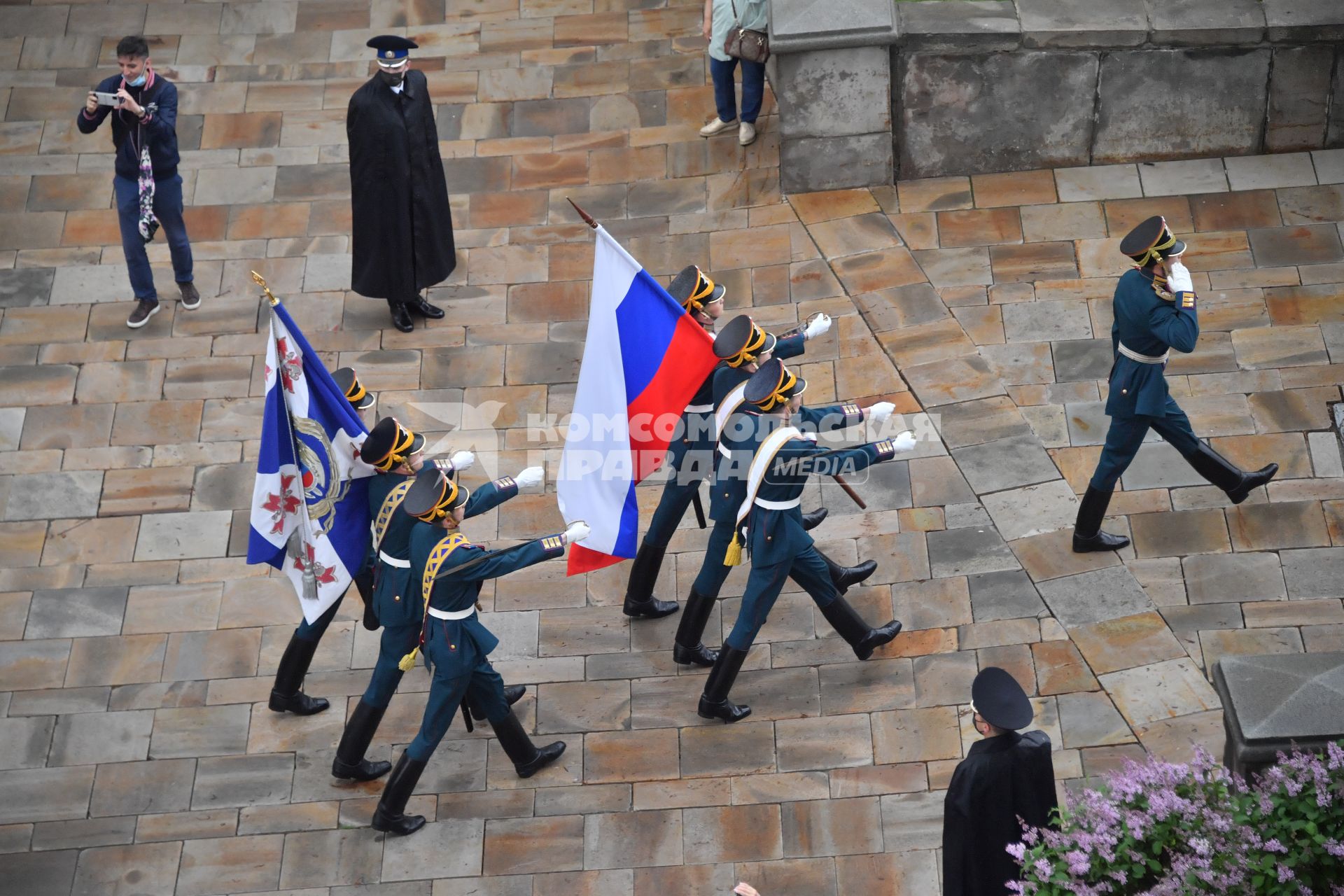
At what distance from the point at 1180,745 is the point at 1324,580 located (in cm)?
148

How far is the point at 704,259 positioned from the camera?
11.0 metres

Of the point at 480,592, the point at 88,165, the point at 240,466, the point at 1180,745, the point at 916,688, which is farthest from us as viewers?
the point at 88,165

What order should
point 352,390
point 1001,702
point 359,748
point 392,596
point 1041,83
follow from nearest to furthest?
point 1001,702 < point 392,596 < point 359,748 < point 352,390 < point 1041,83

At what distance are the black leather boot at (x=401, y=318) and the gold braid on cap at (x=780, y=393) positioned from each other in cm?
366

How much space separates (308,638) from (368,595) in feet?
1.24

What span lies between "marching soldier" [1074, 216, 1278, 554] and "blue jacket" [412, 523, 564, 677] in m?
3.10

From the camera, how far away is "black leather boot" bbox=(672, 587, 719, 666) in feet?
27.9

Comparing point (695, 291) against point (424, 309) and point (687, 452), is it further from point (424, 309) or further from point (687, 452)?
point (424, 309)

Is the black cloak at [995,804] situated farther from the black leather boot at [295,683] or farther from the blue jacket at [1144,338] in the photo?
the black leather boot at [295,683]

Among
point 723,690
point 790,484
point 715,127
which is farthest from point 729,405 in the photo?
point 715,127

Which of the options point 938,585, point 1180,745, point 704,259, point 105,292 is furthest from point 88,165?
point 1180,745

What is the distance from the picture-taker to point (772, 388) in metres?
7.81

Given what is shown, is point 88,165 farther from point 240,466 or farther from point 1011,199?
point 1011,199

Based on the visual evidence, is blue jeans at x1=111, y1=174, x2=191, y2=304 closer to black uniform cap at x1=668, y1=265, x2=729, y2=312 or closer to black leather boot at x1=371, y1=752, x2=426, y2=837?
black uniform cap at x1=668, y1=265, x2=729, y2=312
